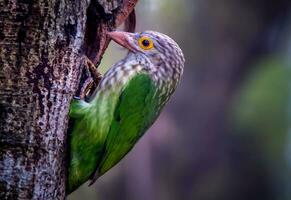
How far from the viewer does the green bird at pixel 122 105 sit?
3.95 meters

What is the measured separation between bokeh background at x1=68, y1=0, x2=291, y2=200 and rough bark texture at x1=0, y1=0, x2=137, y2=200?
6190mm

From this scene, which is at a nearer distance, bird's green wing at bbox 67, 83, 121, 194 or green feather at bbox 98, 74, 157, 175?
bird's green wing at bbox 67, 83, 121, 194

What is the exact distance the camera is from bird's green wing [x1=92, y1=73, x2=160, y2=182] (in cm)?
402

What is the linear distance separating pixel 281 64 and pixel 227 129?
3.97 ft

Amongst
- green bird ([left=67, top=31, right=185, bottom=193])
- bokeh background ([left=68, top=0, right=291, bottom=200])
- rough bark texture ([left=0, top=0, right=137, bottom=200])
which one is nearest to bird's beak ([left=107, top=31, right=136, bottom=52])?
green bird ([left=67, top=31, right=185, bottom=193])

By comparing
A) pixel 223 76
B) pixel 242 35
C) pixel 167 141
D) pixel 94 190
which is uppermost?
pixel 242 35

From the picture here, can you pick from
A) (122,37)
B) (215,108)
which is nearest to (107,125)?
(122,37)

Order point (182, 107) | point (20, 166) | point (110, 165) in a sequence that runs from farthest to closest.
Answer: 1. point (182, 107)
2. point (110, 165)
3. point (20, 166)

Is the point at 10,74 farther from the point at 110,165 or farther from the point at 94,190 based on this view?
the point at 94,190

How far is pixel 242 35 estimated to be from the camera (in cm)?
981

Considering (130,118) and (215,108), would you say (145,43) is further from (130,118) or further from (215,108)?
(215,108)

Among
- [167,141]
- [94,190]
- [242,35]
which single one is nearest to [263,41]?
[242,35]

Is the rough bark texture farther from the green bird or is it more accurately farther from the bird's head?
the bird's head

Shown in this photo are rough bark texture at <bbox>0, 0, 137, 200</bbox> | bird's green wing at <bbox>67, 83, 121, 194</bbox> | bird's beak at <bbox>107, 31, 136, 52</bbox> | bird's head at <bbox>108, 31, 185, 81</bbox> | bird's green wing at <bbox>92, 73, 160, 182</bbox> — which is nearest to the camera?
rough bark texture at <bbox>0, 0, 137, 200</bbox>
